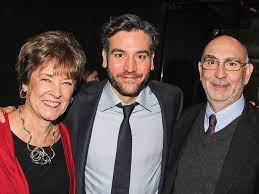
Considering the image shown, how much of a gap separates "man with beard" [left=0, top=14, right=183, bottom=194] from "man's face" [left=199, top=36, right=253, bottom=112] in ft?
1.41

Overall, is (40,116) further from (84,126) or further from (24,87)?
(84,126)

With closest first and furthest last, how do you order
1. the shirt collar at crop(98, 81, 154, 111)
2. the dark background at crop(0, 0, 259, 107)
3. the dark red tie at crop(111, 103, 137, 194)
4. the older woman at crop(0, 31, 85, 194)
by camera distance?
the older woman at crop(0, 31, 85, 194) → the dark red tie at crop(111, 103, 137, 194) → the shirt collar at crop(98, 81, 154, 111) → the dark background at crop(0, 0, 259, 107)

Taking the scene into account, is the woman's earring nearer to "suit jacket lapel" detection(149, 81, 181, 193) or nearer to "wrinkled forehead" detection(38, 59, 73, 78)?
"wrinkled forehead" detection(38, 59, 73, 78)

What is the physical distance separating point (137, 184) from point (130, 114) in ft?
1.60

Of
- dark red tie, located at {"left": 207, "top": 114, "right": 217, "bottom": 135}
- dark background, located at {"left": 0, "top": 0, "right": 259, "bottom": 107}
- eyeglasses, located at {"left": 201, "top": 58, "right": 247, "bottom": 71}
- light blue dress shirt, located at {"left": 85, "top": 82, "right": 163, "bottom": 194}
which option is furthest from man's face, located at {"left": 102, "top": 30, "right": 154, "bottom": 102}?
dark background, located at {"left": 0, "top": 0, "right": 259, "bottom": 107}

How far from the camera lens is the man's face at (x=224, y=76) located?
7.36 ft

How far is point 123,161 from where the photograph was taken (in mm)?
2389

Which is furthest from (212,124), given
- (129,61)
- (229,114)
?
(129,61)

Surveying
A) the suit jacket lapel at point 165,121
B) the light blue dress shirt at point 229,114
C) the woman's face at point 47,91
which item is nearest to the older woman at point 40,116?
the woman's face at point 47,91

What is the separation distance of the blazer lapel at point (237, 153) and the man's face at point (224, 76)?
0.19 metres

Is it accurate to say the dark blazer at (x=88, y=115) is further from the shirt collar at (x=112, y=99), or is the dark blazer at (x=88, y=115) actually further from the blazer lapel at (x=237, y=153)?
the blazer lapel at (x=237, y=153)

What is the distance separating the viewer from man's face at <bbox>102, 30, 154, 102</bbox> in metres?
2.38

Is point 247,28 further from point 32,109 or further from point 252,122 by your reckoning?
point 32,109

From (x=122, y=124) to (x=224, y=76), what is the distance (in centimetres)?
76
